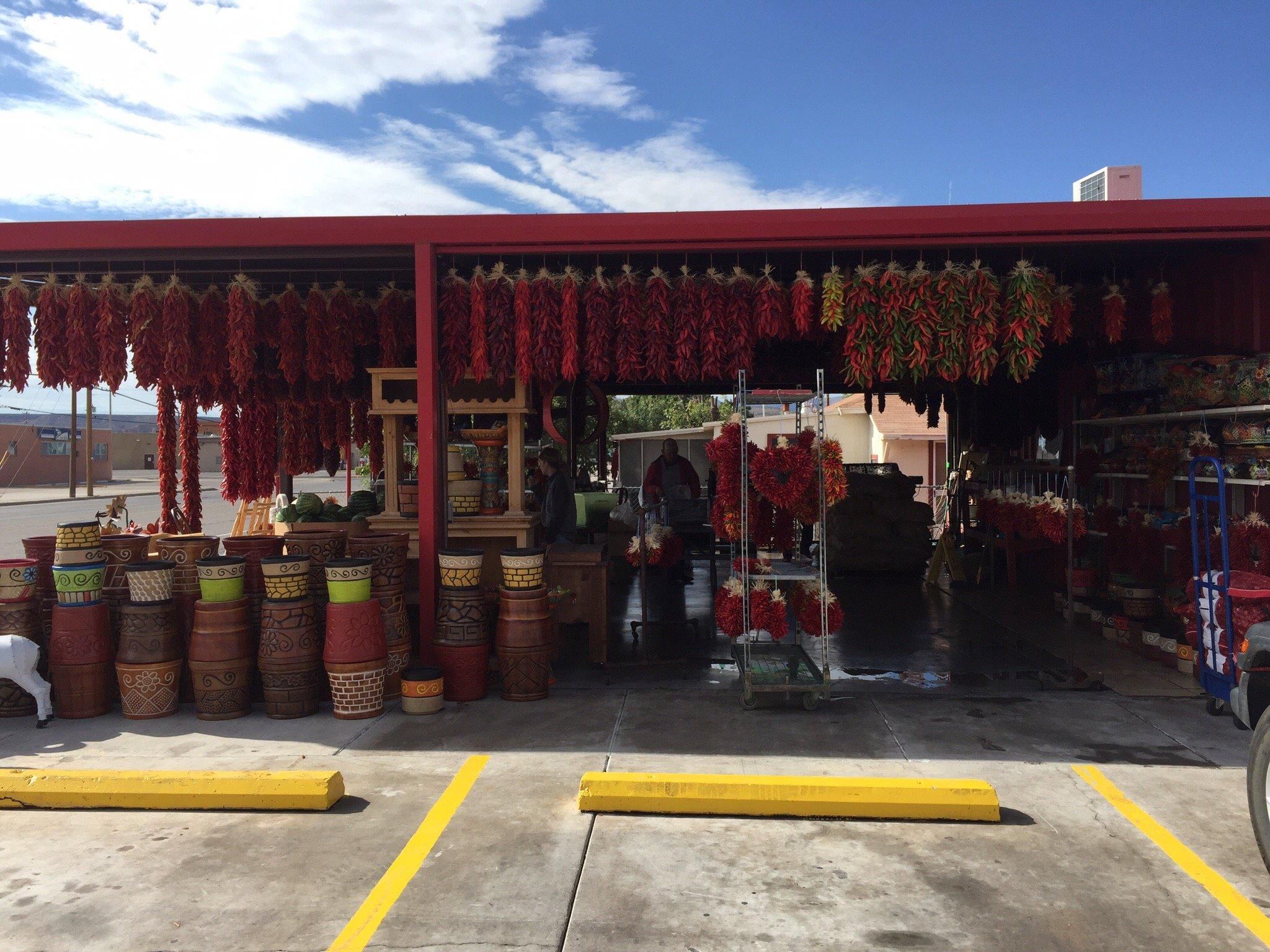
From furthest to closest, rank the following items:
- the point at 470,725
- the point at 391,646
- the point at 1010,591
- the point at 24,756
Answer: the point at 1010,591
the point at 391,646
the point at 470,725
the point at 24,756

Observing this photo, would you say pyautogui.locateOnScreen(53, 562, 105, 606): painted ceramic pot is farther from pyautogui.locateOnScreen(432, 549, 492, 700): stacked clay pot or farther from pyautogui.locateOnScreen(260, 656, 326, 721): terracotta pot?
pyautogui.locateOnScreen(432, 549, 492, 700): stacked clay pot

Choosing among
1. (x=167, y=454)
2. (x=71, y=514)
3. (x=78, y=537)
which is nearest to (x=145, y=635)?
(x=78, y=537)

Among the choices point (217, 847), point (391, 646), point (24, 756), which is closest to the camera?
point (217, 847)

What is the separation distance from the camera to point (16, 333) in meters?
8.38

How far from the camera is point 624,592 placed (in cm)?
1324

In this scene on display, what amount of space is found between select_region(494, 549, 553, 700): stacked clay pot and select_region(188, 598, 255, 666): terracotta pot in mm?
2010

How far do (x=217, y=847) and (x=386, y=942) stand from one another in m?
1.50

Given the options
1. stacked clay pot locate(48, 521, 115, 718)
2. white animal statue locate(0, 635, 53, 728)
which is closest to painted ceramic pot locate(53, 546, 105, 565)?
stacked clay pot locate(48, 521, 115, 718)

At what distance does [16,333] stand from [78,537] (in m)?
2.70

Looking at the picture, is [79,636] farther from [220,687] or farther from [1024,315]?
[1024,315]

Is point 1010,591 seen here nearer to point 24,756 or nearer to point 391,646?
point 391,646

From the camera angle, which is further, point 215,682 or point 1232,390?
point 1232,390

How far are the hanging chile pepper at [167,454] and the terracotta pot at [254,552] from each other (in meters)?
4.52

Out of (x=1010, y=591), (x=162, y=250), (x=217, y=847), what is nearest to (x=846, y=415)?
(x=1010, y=591)
